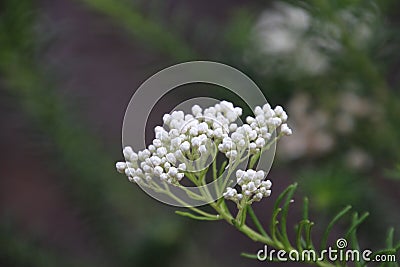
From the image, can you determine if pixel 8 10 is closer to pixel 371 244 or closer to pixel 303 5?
pixel 303 5

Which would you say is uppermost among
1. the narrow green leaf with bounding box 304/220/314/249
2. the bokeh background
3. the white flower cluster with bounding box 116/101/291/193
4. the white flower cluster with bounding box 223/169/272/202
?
the bokeh background

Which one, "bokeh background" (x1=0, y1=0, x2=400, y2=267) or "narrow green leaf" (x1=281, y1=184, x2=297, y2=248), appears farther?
"bokeh background" (x1=0, y1=0, x2=400, y2=267)

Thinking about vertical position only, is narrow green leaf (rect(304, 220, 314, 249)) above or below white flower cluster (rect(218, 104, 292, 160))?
below

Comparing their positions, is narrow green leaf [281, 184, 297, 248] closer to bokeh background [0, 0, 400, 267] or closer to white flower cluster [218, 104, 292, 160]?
white flower cluster [218, 104, 292, 160]

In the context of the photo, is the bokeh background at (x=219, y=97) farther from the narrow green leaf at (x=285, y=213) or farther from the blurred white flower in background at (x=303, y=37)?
the narrow green leaf at (x=285, y=213)

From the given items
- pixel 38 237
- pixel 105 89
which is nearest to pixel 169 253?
pixel 38 237

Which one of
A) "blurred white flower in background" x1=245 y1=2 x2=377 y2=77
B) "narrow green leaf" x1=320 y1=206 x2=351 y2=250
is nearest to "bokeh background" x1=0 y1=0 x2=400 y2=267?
"blurred white flower in background" x1=245 y1=2 x2=377 y2=77

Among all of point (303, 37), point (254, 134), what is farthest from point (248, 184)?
point (303, 37)
